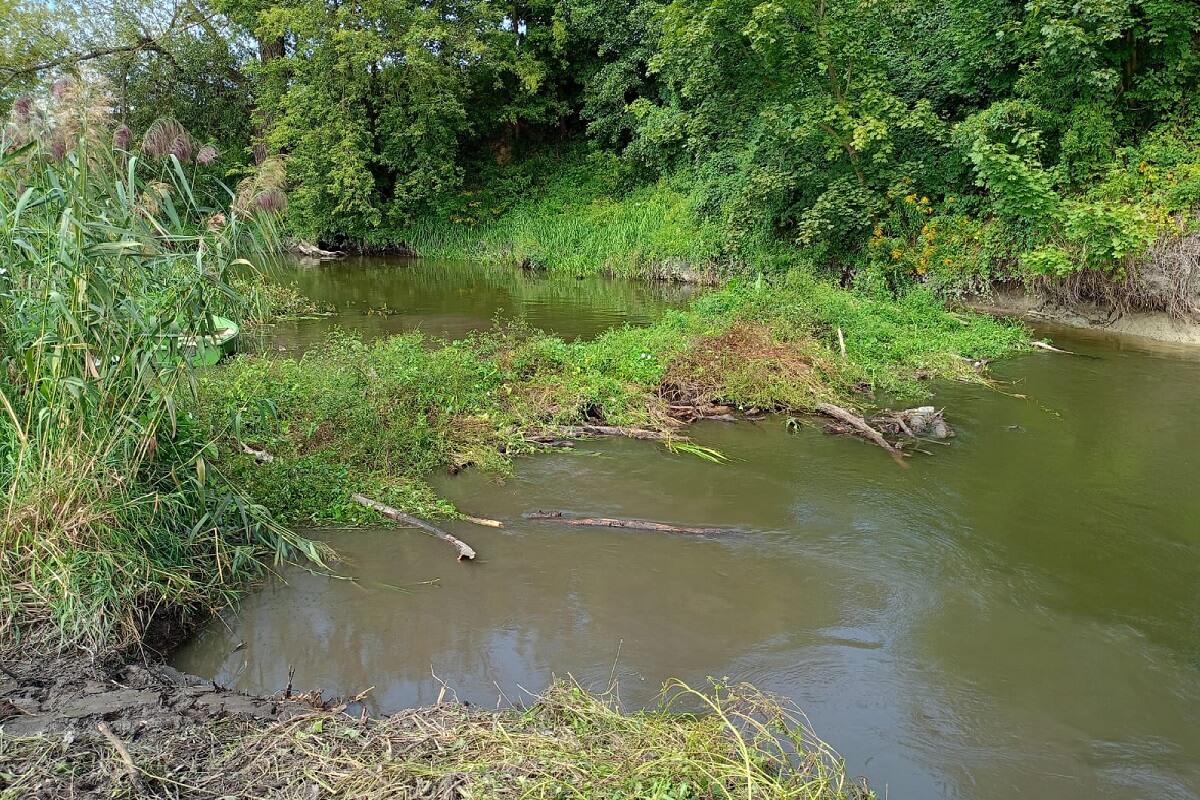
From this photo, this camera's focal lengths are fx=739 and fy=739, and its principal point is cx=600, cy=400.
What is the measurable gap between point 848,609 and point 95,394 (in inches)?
167

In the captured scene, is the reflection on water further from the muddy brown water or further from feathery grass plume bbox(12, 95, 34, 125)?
the muddy brown water

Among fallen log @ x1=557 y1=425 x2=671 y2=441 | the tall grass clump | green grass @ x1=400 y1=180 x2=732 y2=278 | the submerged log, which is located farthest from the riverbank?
green grass @ x1=400 y1=180 x2=732 y2=278

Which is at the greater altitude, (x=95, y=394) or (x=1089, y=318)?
(x=95, y=394)

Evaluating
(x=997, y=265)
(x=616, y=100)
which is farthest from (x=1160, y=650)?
(x=616, y=100)

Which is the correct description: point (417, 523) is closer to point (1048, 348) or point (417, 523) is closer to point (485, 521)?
point (485, 521)

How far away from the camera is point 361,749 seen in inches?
108

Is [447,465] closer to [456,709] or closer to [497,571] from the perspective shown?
[497,571]

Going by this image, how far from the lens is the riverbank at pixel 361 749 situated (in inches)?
98.3

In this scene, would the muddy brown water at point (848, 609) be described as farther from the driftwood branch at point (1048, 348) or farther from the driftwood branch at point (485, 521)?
the driftwood branch at point (1048, 348)

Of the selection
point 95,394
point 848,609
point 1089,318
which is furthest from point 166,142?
point 1089,318

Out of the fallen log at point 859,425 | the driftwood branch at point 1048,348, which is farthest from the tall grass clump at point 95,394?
the driftwood branch at point 1048,348

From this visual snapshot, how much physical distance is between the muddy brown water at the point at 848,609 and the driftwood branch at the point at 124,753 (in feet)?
3.05

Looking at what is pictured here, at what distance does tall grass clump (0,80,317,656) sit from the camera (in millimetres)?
3494

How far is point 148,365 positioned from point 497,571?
2258 mm
